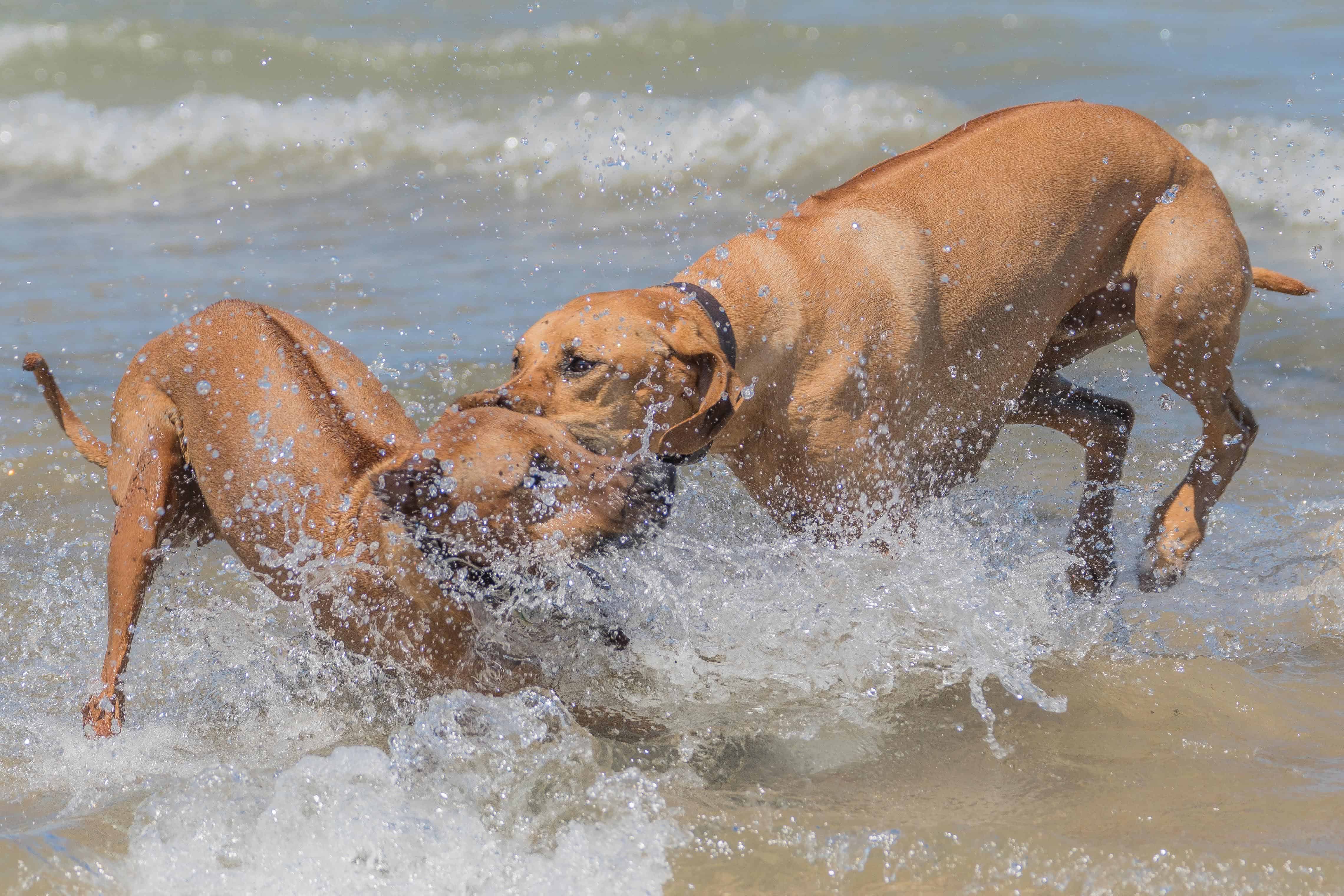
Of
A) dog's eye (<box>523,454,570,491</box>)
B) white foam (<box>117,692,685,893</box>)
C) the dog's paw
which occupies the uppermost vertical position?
dog's eye (<box>523,454,570,491</box>)

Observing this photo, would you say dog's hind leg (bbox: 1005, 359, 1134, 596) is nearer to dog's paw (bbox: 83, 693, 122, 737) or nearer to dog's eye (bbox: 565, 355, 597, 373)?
dog's eye (bbox: 565, 355, 597, 373)

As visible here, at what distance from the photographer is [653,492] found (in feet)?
10.3

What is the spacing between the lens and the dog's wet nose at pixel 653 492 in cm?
307

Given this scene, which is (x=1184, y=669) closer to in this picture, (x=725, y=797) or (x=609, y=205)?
(x=725, y=797)

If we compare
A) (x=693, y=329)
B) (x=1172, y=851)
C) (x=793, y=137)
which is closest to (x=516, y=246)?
(x=793, y=137)

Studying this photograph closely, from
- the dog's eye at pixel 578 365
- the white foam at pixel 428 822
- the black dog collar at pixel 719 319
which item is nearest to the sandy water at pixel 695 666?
the white foam at pixel 428 822

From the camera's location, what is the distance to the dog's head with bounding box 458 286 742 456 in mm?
3381

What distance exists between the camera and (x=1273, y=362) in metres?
6.35

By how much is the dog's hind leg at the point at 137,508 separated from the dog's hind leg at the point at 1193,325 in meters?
2.86

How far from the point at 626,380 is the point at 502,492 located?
25.2 inches

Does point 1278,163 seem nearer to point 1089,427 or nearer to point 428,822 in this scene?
point 1089,427

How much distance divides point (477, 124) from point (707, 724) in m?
8.32

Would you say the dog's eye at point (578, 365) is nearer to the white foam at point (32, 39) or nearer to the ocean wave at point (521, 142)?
the ocean wave at point (521, 142)

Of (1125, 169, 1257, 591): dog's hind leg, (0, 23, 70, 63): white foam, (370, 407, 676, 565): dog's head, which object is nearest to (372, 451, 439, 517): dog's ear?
(370, 407, 676, 565): dog's head
